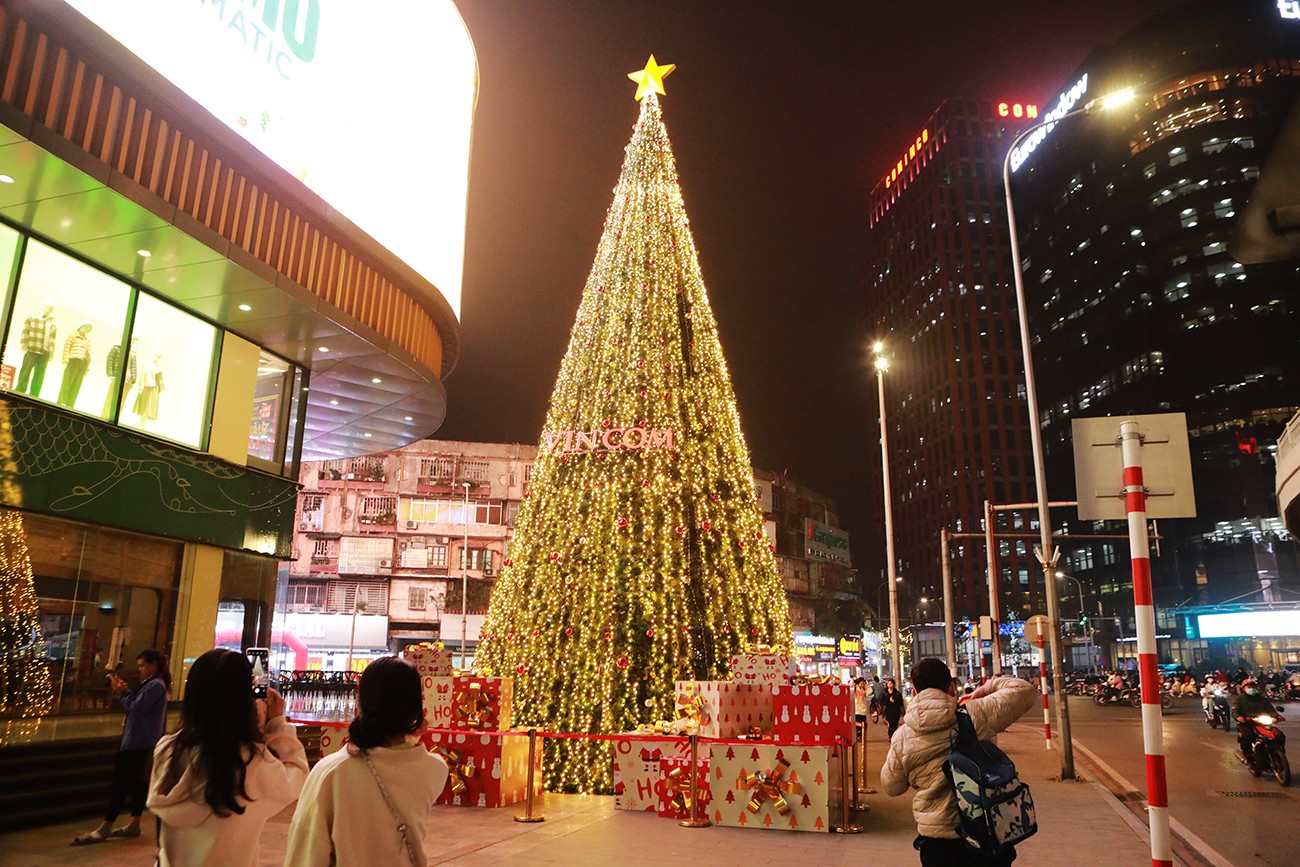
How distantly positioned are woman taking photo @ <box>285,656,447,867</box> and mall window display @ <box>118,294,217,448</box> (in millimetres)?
10270

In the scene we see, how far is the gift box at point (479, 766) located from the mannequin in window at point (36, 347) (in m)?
6.12

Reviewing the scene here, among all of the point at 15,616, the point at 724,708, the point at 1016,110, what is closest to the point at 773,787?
the point at 724,708

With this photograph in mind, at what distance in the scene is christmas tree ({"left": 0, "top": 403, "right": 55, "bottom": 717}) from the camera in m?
9.48

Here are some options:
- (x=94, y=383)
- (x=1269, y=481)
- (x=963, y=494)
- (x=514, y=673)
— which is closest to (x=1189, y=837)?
(x=514, y=673)

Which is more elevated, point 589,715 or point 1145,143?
point 1145,143

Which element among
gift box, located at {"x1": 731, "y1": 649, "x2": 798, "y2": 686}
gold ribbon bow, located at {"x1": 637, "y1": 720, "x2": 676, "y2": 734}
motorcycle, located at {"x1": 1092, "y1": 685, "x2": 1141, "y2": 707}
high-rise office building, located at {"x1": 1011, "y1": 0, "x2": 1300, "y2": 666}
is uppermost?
high-rise office building, located at {"x1": 1011, "y1": 0, "x2": 1300, "y2": 666}

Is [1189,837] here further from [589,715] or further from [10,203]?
[10,203]

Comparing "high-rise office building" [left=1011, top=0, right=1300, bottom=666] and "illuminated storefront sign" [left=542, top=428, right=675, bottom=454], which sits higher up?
"high-rise office building" [left=1011, top=0, right=1300, bottom=666]

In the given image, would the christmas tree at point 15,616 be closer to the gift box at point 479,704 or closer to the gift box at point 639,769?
the gift box at point 479,704

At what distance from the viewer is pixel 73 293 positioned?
10.5 m

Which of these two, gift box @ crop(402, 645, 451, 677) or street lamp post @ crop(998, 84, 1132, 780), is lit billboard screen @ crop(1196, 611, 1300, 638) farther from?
gift box @ crop(402, 645, 451, 677)

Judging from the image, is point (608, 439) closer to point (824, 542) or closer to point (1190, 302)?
point (824, 542)

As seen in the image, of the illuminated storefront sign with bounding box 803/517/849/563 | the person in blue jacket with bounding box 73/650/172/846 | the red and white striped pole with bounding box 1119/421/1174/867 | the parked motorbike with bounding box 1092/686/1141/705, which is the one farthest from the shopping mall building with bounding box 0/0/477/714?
the illuminated storefront sign with bounding box 803/517/849/563

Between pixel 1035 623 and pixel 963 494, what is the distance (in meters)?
95.0
